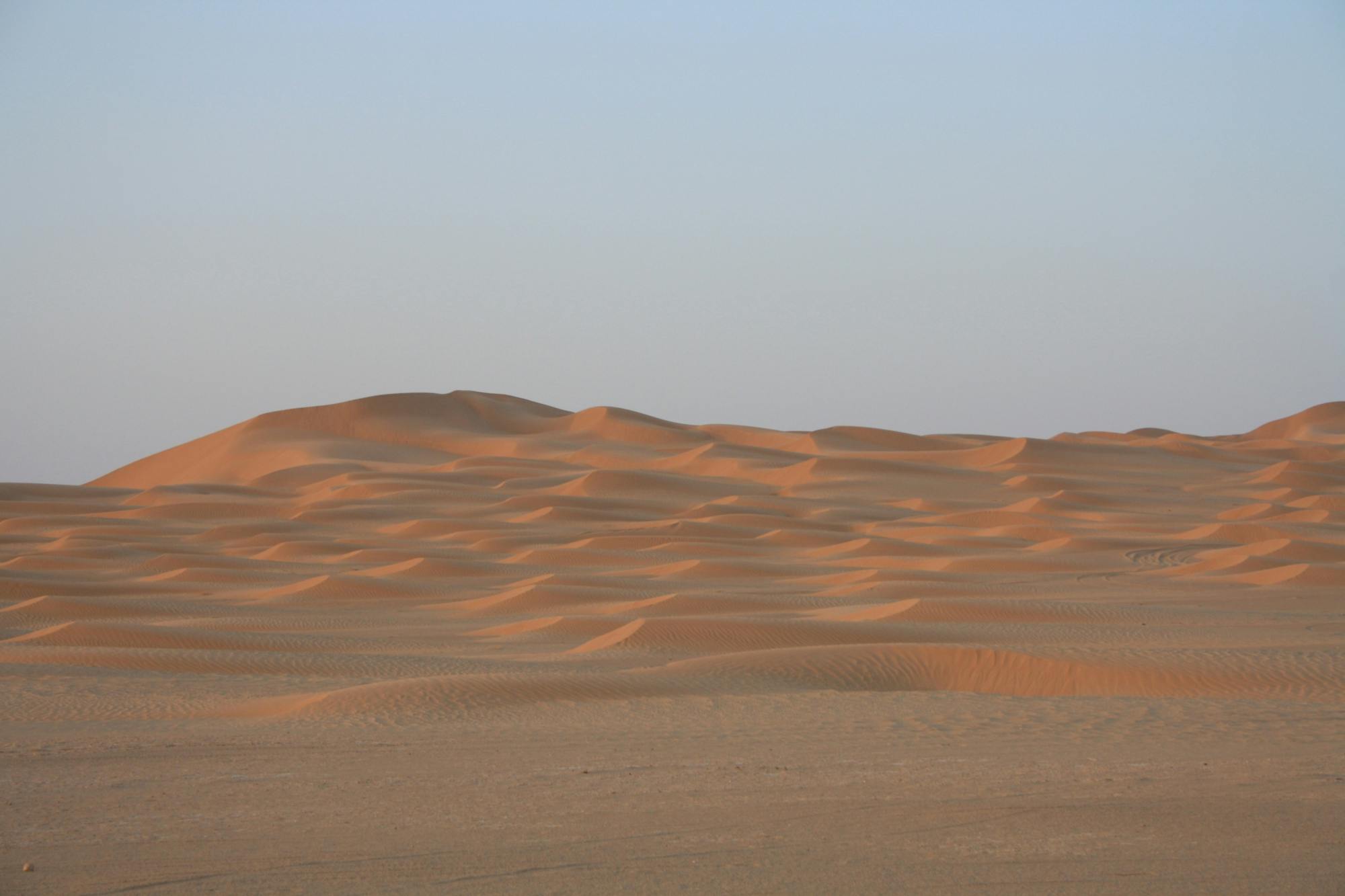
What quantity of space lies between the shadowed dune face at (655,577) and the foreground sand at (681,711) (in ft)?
0.42

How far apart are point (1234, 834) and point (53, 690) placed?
35.9 ft

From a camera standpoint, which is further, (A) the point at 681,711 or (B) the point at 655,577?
(B) the point at 655,577

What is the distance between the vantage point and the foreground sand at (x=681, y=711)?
6262 mm

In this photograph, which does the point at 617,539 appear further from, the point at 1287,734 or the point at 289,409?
the point at 289,409

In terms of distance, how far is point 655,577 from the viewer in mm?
29844

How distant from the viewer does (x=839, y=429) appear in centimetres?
7975

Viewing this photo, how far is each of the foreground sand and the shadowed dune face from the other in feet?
0.42

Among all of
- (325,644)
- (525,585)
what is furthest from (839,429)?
(325,644)

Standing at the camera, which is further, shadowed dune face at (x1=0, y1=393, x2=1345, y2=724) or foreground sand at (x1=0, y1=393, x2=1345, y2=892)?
shadowed dune face at (x1=0, y1=393, x2=1345, y2=724)

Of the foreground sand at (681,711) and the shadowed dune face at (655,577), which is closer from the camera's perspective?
the foreground sand at (681,711)

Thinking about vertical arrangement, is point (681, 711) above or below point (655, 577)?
below

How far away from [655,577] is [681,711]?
18.5 metres

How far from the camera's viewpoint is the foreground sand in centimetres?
626

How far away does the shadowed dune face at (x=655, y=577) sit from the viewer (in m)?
13.9
